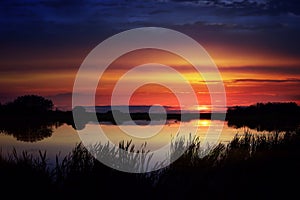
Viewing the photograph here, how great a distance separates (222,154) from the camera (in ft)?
44.4

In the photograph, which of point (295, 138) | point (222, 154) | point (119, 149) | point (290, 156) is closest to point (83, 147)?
point (119, 149)

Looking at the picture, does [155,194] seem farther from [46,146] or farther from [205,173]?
[46,146]

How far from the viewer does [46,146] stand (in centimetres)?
2262

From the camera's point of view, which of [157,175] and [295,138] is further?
[295,138]

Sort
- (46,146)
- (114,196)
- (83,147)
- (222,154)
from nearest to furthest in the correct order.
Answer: (114,196) → (83,147) → (222,154) → (46,146)

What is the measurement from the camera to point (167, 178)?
10492mm

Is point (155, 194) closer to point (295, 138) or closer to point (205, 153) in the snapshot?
point (205, 153)

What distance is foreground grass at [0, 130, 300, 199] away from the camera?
9172 mm

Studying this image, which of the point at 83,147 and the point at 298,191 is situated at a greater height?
the point at 83,147

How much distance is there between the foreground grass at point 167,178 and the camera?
361 inches

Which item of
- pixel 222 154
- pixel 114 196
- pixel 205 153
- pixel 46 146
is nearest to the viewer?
pixel 114 196

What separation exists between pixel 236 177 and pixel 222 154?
1948 mm

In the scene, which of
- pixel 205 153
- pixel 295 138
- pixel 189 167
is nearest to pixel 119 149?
pixel 189 167

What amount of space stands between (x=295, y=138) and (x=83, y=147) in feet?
36.0
